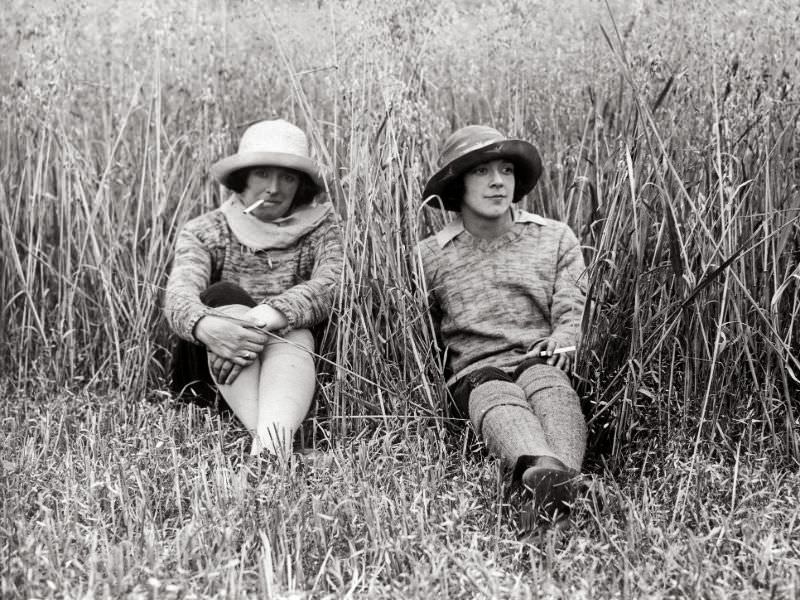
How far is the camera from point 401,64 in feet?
8.81

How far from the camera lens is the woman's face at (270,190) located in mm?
3146

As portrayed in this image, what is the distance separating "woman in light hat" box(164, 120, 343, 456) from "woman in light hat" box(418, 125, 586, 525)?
0.39 meters

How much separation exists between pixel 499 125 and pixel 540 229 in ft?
2.52

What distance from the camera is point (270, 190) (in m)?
3.12

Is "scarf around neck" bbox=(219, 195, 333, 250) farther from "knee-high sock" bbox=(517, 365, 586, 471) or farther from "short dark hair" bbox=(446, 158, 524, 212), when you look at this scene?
"knee-high sock" bbox=(517, 365, 586, 471)

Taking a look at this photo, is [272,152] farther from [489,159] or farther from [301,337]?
[489,159]

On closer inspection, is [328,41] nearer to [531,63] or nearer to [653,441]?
[531,63]

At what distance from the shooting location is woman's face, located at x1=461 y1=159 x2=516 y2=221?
9.25ft

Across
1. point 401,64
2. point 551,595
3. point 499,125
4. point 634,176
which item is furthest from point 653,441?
point 499,125

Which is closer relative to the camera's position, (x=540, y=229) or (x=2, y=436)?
(x=2, y=436)

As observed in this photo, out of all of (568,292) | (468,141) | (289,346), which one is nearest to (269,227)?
(289,346)

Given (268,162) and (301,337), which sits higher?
(268,162)

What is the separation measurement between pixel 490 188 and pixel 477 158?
0.33 ft

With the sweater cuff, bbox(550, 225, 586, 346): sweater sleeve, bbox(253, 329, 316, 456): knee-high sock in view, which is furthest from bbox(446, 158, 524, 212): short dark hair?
the sweater cuff
